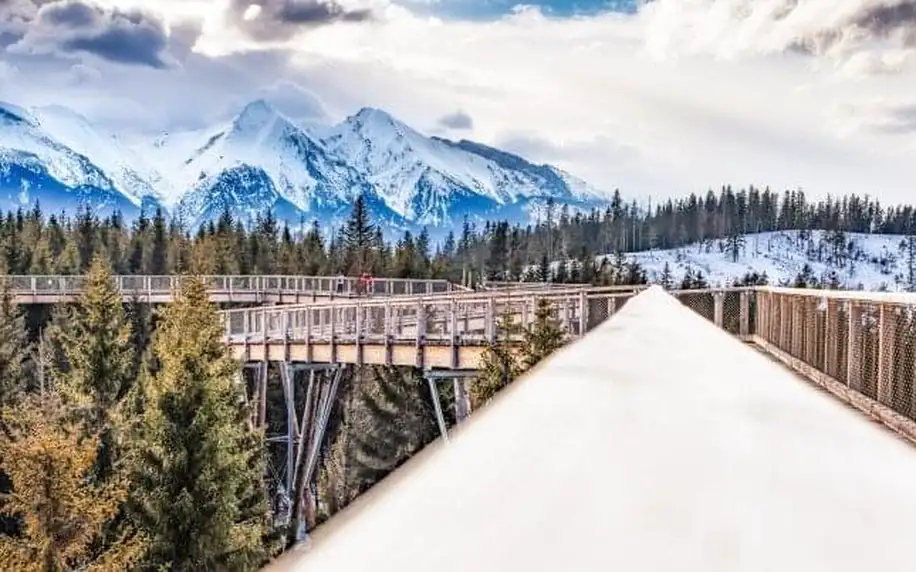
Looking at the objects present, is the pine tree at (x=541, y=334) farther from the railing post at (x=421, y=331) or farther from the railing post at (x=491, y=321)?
the railing post at (x=421, y=331)

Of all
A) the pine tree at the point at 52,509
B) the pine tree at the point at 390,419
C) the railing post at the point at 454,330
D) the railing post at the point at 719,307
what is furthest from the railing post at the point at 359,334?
the pine tree at the point at 390,419

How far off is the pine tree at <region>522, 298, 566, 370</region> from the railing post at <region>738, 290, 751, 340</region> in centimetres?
347

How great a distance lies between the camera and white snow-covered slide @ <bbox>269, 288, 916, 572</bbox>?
3.01 feet

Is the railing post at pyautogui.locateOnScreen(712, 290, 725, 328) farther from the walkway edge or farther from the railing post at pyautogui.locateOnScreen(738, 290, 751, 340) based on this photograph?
the walkway edge

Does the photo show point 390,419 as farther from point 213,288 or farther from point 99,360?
point 213,288

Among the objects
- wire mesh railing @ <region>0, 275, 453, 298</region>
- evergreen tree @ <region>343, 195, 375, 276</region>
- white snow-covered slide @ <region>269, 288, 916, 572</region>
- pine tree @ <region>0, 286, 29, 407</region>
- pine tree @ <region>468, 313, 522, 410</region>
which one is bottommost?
pine tree @ <region>0, 286, 29, 407</region>

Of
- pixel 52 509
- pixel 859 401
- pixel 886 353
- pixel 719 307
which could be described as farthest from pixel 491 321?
pixel 886 353

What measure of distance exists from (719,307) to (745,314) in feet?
2.13

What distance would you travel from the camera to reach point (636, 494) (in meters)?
1.11

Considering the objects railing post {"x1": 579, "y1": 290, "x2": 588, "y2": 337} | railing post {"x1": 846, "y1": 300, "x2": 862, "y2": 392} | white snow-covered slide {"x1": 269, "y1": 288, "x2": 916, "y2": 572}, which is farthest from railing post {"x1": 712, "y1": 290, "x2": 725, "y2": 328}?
white snow-covered slide {"x1": 269, "y1": 288, "x2": 916, "y2": 572}

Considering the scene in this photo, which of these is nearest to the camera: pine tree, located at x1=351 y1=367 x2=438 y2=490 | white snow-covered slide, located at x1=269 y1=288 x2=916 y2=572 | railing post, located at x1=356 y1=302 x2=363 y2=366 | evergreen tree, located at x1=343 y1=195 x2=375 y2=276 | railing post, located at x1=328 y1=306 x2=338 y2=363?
white snow-covered slide, located at x1=269 y1=288 x2=916 y2=572

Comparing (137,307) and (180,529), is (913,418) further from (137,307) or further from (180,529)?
(137,307)

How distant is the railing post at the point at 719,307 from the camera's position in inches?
717

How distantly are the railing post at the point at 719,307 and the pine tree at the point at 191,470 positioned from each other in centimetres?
1242
